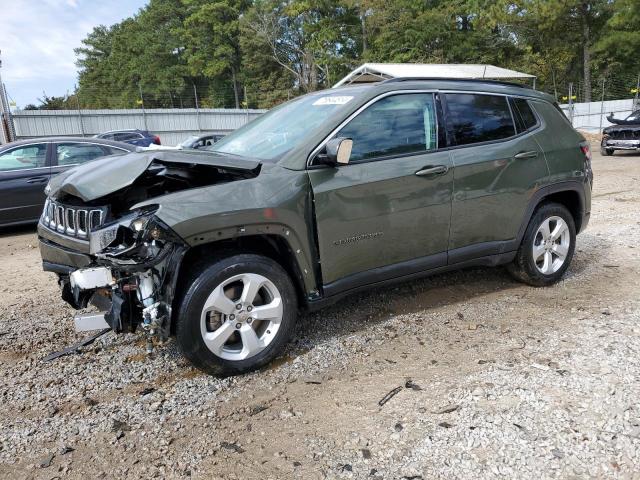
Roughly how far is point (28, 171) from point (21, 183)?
9.0 inches

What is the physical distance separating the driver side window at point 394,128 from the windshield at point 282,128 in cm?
21

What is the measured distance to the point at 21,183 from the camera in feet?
24.9

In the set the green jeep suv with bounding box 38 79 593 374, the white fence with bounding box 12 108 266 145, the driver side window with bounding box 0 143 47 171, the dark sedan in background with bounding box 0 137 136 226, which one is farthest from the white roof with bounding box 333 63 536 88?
the green jeep suv with bounding box 38 79 593 374

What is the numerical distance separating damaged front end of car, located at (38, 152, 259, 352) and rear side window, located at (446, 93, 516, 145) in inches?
67.5

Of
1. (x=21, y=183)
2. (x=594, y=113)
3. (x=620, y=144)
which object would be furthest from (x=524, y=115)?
(x=594, y=113)

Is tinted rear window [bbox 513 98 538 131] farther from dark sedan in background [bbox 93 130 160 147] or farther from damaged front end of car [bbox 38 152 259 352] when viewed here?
dark sedan in background [bbox 93 130 160 147]

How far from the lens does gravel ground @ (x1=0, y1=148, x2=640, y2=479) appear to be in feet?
7.64

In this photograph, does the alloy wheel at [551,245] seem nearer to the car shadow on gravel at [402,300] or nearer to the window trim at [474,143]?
the car shadow on gravel at [402,300]

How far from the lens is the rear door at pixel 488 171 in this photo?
3836 mm

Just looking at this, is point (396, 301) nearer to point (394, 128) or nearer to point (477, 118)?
point (394, 128)

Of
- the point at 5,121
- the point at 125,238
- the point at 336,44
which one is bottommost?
the point at 125,238

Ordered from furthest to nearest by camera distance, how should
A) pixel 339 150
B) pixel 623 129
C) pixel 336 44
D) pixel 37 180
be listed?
1. pixel 336 44
2. pixel 623 129
3. pixel 37 180
4. pixel 339 150

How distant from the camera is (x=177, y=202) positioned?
110 inches

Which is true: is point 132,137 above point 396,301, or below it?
above
